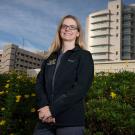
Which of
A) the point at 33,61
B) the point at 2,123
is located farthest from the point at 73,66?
the point at 33,61

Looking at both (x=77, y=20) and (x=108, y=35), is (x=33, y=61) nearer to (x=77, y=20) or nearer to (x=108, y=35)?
(x=108, y=35)

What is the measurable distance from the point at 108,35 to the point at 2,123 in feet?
370

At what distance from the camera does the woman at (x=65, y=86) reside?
3.26 metres

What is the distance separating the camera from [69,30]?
12.0 ft

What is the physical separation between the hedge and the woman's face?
68.1 inches

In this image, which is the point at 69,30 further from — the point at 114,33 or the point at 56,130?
the point at 114,33

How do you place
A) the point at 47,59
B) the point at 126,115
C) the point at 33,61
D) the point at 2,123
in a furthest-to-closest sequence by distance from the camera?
1. the point at 33,61
2. the point at 2,123
3. the point at 126,115
4. the point at 47,59

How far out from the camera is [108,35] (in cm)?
11756

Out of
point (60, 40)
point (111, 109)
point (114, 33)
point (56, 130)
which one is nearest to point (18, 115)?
point (111, 109)

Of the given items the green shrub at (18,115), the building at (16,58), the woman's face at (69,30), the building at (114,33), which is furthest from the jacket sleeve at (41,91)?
the building at (114,33)

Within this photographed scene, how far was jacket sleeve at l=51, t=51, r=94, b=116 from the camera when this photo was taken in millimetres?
3232

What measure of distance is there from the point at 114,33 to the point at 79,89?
116456mm

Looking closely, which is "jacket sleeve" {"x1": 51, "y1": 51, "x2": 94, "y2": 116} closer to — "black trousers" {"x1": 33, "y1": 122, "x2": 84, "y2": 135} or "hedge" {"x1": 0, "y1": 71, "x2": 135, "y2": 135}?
"black trousers" {"x1": 33, "y1": 122, "x2": 84, "y2": 135}

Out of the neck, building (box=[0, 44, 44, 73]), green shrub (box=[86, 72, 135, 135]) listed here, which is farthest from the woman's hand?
building (box=[0, 44, 44, 73])
